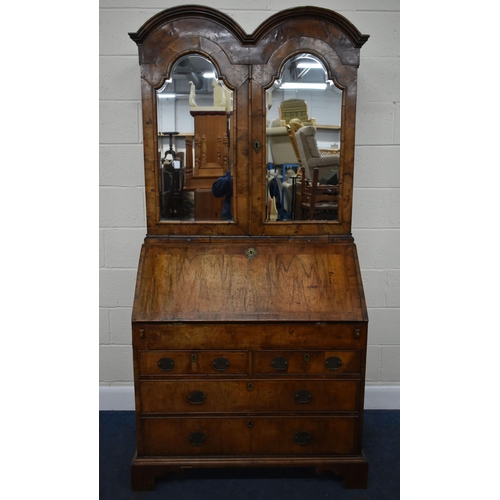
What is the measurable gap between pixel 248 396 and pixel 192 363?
0.29 m

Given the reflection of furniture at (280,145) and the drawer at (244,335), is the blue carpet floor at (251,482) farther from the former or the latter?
the reflection of furniture at (280,145)

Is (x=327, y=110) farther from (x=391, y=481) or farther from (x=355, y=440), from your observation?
(x=391, y=481)

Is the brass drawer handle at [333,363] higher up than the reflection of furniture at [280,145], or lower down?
lower down

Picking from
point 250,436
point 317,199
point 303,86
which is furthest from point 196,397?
point 303,86

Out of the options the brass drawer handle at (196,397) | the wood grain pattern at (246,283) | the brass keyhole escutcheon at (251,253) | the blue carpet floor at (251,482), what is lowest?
the blue carpet floor at (251,482)

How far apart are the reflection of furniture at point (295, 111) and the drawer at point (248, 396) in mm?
1183

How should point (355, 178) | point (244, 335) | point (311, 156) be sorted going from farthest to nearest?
1. point (355, 178)
2. point (311, 156)
3. point (244, 335)

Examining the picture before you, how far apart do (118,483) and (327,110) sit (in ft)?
6.50

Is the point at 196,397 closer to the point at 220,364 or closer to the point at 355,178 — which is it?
the point at 220,364

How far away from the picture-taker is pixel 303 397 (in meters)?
1.98

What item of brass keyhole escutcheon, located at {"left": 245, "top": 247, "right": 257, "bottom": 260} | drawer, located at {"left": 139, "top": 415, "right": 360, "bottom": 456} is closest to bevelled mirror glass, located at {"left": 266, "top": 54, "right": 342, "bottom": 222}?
brass keyhole escutcheon, located at {"left": 245, "top": 247, "right": 257, "bottom": 260}

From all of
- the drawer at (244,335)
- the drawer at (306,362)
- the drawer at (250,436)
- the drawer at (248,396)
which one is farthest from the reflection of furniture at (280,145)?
the drawer at (250,436)

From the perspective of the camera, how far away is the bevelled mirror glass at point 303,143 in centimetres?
201

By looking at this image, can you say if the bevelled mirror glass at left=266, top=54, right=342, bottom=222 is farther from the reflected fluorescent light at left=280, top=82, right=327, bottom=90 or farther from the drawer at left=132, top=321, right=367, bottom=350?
the drawer at left=132, top=321, right=367, bottom=350
